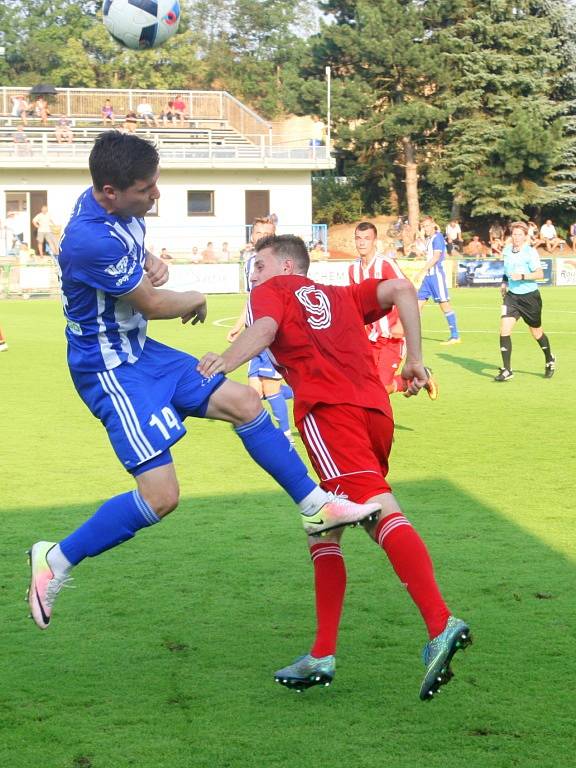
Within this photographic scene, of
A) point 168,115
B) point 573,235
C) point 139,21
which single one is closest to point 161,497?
point 139,21

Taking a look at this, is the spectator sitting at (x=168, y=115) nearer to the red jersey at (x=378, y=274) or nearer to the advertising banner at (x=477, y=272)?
the advertising banner at (x=477, y=272)

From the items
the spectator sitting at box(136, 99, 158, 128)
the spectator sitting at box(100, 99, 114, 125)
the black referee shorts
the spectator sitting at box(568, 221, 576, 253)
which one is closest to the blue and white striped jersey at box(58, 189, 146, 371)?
the black referee shorts

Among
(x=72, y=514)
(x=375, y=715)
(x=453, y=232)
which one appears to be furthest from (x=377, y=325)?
(x=453, y=232)

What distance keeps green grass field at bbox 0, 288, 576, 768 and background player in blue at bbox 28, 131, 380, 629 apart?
583mm

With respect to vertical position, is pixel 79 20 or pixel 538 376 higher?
pixel 79 20

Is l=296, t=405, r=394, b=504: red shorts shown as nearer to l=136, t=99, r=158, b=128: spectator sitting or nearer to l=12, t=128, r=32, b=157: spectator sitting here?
l=12, t=128, r=32, b=157: spectator sitting

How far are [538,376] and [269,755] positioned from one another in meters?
12.2

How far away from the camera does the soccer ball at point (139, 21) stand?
18.3 meters

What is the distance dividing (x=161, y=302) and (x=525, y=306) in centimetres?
1059

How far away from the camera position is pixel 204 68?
7838 centimetres

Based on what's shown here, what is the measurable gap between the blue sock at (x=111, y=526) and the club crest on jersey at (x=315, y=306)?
3.27ft

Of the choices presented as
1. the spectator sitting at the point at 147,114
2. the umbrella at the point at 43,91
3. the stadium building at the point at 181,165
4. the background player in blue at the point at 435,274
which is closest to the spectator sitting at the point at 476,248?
the stadium building at the point at 181,165

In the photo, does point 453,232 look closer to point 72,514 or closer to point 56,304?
point 56,304

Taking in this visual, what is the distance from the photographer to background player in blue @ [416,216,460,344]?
749 inches
